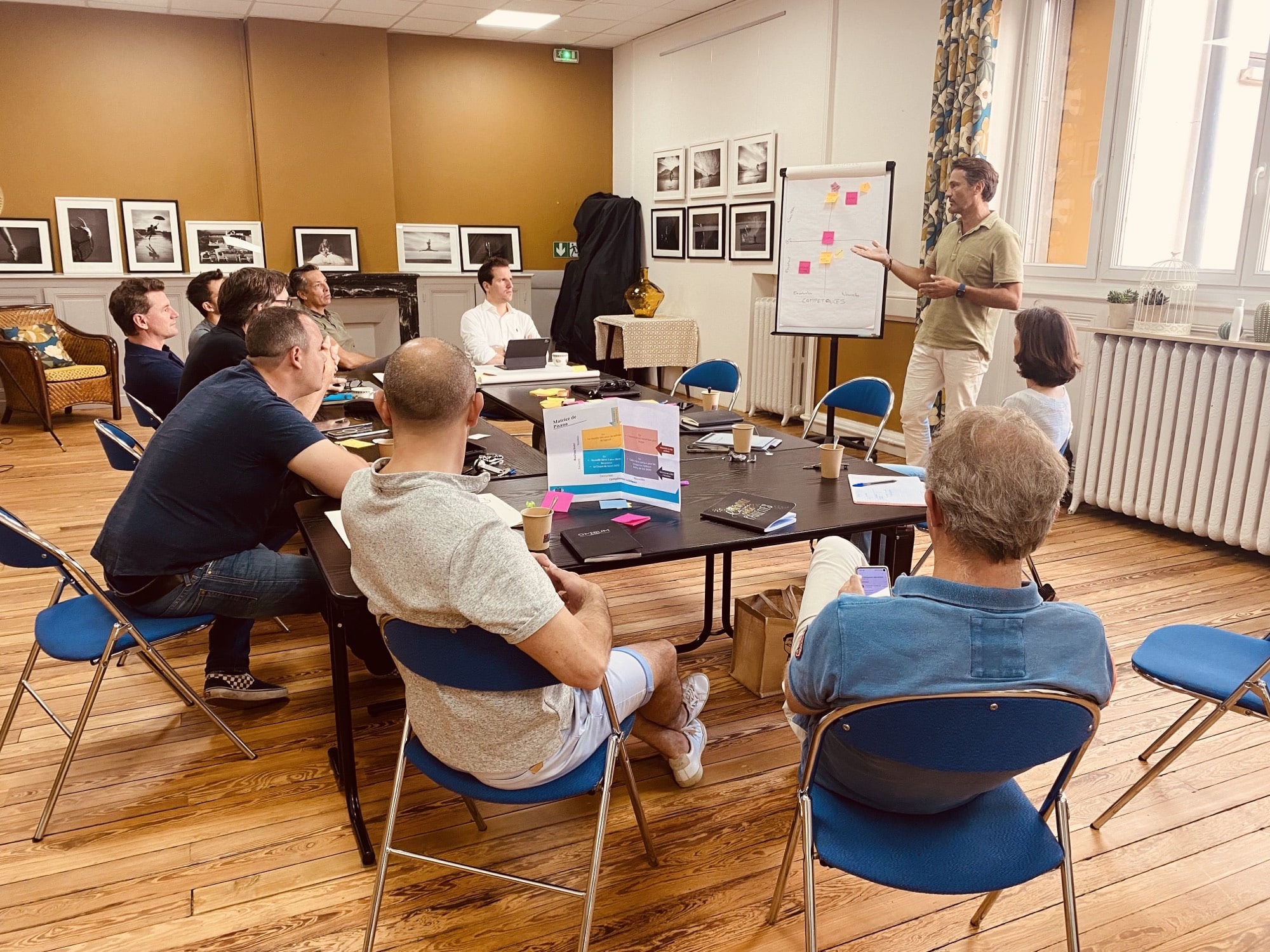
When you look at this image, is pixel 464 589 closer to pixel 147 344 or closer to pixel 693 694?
pixel 693 694

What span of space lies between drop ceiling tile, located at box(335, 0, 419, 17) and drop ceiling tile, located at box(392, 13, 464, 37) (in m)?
0.29

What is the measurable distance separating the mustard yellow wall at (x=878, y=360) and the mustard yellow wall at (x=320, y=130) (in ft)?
14.2

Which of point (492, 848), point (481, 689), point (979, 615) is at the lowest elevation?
point (492, 848)

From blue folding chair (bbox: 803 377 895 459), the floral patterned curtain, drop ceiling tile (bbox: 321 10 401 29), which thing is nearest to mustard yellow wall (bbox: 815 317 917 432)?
the floral patterned curtain

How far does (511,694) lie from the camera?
→ 5.74ft

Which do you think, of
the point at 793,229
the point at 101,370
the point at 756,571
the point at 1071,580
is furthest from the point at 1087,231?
the point at 101,370

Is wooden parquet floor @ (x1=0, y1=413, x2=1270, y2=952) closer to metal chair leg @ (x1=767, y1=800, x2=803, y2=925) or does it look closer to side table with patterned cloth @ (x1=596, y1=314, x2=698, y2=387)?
metal chair leg @ (x1=767, y1=800, x2=803, y2=925)

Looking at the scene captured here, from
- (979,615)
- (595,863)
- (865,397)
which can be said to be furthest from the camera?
(865,397)

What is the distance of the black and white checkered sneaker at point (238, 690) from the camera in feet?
9.71

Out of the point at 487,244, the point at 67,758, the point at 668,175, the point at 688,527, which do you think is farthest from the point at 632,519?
the point at 487,244

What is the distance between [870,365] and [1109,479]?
2052 mm

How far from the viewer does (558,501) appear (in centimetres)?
265

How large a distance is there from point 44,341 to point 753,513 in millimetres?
6849

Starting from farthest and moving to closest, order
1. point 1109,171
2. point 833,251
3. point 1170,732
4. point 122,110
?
point 122,110
point 833,251
point 1109,171
point 1170,732
